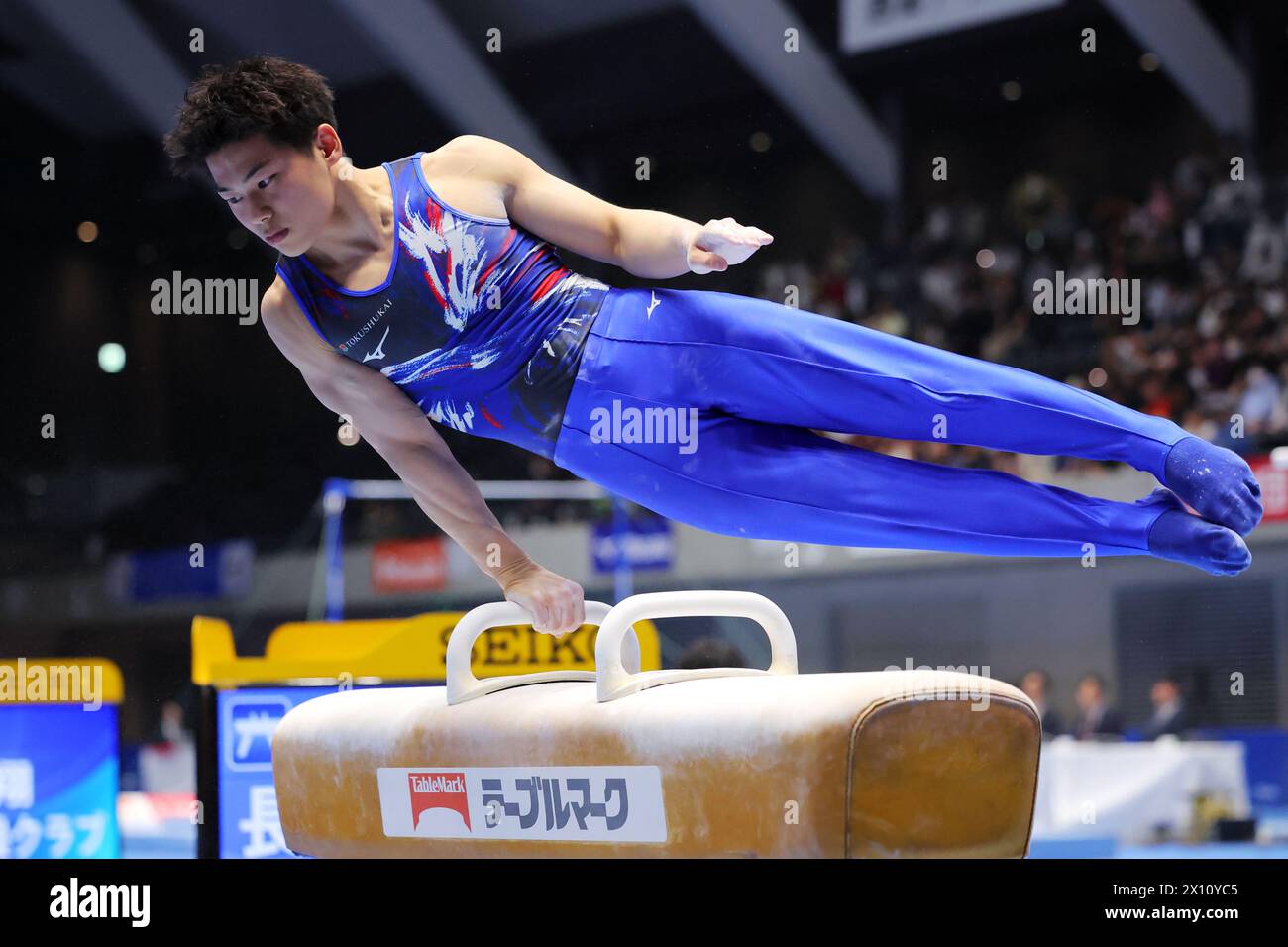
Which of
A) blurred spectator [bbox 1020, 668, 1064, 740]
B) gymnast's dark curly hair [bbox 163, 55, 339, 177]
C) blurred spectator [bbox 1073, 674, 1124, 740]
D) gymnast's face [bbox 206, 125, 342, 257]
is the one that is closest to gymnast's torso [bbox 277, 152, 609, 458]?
gymnast's face [bbox 206, 125, 342, 257]

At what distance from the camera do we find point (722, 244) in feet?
9.00

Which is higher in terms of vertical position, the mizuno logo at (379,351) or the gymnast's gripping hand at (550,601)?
the mizuno logo at (379,351)

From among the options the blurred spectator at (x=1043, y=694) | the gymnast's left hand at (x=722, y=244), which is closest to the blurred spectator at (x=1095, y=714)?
the blurred spectator at (x=1043, y=694)

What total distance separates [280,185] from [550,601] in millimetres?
1150

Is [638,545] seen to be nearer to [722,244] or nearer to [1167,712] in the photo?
[1167,712]

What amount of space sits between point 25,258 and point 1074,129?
758 cm

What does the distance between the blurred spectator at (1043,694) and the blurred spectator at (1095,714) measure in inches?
6.1

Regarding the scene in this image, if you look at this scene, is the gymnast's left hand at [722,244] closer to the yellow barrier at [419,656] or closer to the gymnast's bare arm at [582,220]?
the gymnast's bare arm at [582,220]

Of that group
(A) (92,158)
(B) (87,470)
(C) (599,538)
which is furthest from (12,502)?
(C) (599,538)

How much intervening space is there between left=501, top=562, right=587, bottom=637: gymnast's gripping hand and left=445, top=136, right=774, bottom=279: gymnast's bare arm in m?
0.77

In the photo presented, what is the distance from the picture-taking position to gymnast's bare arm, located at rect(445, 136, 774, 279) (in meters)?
2.98

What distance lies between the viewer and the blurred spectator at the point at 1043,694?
8.62m

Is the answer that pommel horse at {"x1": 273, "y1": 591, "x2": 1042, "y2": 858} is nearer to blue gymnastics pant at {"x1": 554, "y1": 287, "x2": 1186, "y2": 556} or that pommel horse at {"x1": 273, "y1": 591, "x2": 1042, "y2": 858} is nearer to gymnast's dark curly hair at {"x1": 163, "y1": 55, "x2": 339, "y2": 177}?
blue gymnastics pant at {"x1": 554, "y1": 287, "x2": 1186, "y2": 556}

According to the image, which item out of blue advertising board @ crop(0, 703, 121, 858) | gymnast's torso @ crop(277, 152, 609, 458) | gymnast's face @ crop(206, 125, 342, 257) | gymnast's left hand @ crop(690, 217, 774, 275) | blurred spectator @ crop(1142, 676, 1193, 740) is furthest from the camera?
blurred spectator @ crop(1142, 676, 1193, 740)
